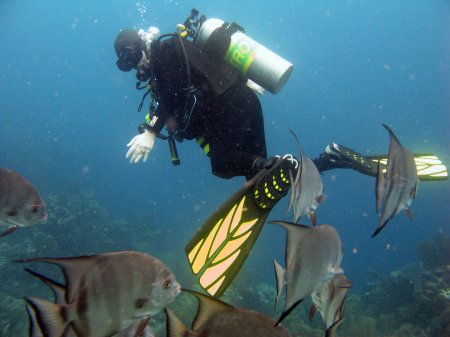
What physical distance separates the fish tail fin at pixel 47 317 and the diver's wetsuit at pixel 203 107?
378cm

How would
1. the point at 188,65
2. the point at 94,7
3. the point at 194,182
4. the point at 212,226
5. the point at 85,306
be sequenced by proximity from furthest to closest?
the point at 94,7 < the point at 194,182 < the point at 188,65 < the point at 212,226 < the point at 85,306

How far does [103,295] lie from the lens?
1393 mm

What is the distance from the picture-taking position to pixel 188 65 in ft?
16.4

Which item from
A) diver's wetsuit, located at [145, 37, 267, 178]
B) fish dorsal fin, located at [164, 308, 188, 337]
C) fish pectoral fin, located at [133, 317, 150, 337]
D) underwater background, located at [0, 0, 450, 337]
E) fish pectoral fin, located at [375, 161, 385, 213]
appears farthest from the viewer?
underwater background, located at [0, 0, 450, 337]

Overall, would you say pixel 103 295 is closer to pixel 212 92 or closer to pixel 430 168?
pixel 212 92

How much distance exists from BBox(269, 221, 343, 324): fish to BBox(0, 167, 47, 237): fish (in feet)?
5.89

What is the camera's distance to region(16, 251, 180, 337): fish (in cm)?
129

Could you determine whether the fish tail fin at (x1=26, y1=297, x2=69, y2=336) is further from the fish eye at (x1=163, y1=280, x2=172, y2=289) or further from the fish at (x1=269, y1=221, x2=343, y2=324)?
the fish at (x1=269, y1=221, x2=343, y2=324)

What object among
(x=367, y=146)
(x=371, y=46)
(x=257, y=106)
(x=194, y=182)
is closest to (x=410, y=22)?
(x=371, y=46)

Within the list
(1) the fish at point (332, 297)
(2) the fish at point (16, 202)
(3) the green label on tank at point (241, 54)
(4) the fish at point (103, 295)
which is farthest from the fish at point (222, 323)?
(3) the green label on tank at point (241, 54)

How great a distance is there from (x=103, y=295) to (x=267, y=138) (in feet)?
306

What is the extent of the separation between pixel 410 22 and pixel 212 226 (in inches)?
4651

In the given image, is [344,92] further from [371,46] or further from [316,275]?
[316,275]

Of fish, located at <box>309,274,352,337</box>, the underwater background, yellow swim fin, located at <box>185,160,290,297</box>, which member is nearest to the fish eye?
fish, located at <box>309,274,352,337</box>
